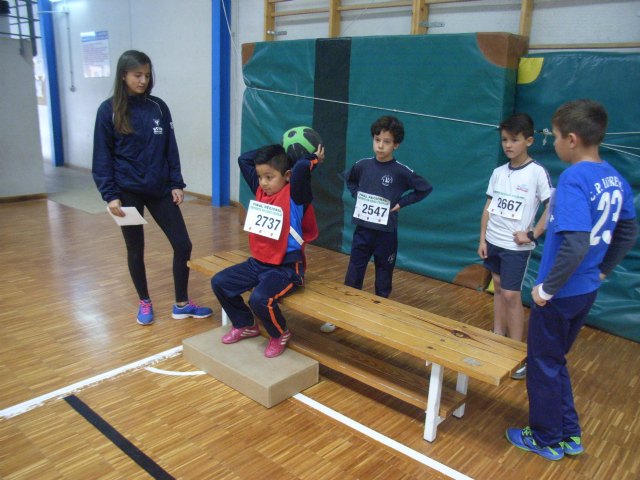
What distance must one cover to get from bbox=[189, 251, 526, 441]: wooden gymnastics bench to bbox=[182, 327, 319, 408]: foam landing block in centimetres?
13

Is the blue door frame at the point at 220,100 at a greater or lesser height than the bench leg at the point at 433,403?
greater

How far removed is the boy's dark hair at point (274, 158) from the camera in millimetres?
2473

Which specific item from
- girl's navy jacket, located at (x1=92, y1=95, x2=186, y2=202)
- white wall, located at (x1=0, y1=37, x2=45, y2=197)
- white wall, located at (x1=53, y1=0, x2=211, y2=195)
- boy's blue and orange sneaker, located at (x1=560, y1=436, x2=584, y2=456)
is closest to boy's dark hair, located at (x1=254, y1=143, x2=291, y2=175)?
girl's navy jacket, located at (x1=92, y1=95, x2=186, y2=202)

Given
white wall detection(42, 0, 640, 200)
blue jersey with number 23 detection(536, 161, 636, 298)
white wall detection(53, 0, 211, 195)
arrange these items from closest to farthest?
blue jersey with number 23 detection(536, 161, 636, 298) < white wall detection(42, 0, 640, 200) < white wall detection(53, 0, 211, 195)

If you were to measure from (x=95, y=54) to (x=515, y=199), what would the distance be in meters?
8.09

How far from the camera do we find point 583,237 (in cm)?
175

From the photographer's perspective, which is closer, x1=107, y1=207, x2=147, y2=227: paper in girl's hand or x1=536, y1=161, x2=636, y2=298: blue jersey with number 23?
x1=536, y1=161, x2=636, y2=298: blue jersey with number 23

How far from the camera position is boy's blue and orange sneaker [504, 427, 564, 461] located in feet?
6.88

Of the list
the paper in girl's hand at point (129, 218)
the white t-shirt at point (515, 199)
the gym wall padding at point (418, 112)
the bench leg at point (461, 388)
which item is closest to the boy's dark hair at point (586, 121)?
the white t-shirt at point (515, 199)

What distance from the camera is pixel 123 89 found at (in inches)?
109

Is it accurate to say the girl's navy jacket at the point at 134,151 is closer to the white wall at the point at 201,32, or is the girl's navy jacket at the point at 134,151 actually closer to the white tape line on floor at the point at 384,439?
the white tape line on floor at the point at 384,439

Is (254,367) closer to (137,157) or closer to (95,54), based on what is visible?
(137,157)

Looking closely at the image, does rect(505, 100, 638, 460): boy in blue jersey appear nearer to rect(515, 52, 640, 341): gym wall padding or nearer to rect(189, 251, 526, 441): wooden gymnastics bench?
rect(189, 251, 526, 441): wooden gymnastics bench

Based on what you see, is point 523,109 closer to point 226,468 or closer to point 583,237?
point 583,237
